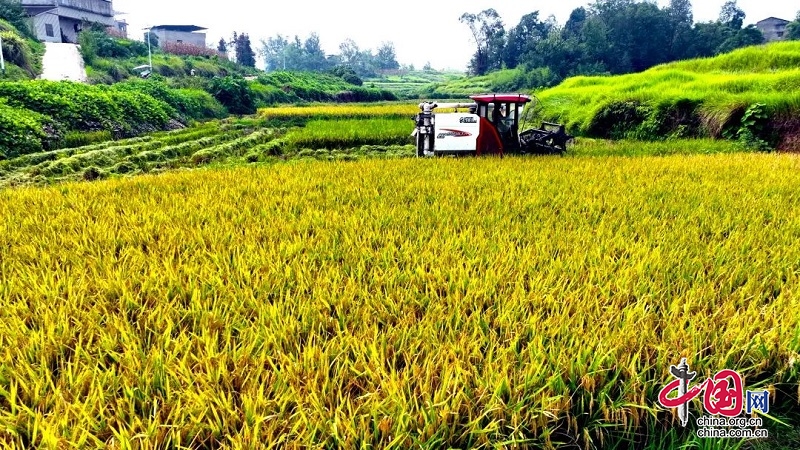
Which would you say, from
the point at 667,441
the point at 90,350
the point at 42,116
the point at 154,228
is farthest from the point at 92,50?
the point at 667,441

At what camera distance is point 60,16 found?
31.5m

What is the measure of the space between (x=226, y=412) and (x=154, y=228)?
103 inches

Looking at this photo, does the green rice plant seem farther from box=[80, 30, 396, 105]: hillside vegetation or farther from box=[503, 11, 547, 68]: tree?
box=[503, 11, 547, 68]: tree

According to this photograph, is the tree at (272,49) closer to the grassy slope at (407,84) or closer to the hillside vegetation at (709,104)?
the grassy slope at (407,84)

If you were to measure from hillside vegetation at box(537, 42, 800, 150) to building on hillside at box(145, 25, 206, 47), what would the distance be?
51017 millimetres

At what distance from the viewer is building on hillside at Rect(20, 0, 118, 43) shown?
97.6 feet

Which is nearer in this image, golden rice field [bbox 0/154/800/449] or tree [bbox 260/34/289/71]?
golden rice field [bbox 0/154/800/449]

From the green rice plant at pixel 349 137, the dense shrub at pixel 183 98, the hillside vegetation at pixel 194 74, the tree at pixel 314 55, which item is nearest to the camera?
the green rice plant at pixel 349 137

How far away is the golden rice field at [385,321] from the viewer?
1.42 metres

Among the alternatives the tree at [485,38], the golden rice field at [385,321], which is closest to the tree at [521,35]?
the tree at [485,38]

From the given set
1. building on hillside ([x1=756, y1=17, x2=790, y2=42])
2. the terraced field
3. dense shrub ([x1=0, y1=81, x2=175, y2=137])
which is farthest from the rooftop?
building on hillside ([x1=756, y1=17, x2=790, y2=42])

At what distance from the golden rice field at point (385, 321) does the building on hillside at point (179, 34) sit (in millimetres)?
56169

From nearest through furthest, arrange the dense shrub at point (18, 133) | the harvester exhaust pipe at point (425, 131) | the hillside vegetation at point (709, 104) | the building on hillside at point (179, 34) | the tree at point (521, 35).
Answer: the harvester exhaust pipe at point (425, 131) → the hillside vegetation at point (709, 104) → the dense shrub at point (18, 133) → the building on hillside at point (179, 34) → the tree at point (521, 35)

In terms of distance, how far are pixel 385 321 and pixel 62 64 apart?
2974cm
